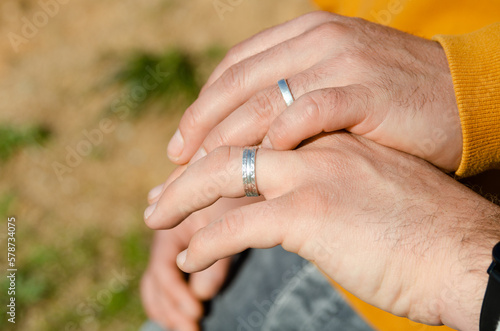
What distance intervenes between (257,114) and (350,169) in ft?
0.88

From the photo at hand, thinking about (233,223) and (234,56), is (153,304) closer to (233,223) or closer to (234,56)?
(233,223)

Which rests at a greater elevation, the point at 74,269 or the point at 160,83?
the point at 160,83

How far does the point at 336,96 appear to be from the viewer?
3.34 ft

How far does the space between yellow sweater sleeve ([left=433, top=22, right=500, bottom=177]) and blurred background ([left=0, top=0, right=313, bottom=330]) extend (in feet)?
6.54

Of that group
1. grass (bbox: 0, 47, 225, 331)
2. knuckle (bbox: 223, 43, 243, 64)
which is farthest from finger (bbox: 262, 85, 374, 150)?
grass (bbox: 0, 47, 225, 331)

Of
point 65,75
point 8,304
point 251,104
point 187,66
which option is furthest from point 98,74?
point 251,104

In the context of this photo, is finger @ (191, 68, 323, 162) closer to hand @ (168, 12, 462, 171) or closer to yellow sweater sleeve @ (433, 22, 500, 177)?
hand @ (168, 12, 462, 171)

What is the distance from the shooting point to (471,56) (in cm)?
111

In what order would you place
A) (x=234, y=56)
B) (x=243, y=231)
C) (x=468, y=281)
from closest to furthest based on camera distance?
(x=468, y=281) < (x=243, y=231) < (x=234, y=56)

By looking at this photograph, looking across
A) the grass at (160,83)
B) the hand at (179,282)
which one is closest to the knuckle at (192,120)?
the hand at (179,282)

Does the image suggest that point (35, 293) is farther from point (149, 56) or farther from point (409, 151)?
point (409, 151)

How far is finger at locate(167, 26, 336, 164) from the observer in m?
1.16

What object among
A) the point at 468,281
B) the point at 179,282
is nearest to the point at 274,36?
the point at 468,281

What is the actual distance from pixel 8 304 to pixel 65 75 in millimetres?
1599
